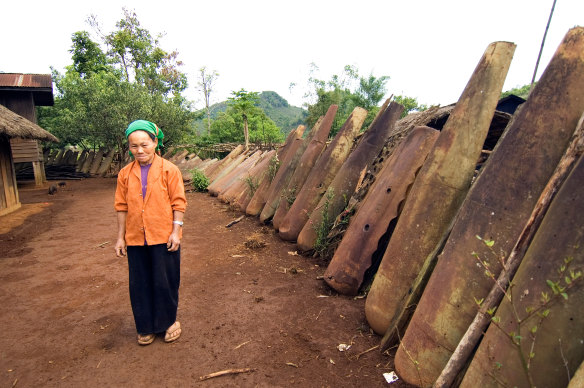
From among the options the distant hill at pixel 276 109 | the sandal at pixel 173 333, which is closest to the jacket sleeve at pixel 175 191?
the sandal at pixel 173 333

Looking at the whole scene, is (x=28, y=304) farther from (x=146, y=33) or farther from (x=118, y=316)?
(x=146, y=33)

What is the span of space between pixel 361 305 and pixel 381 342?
1.95 feet

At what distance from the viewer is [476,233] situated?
1.91 m

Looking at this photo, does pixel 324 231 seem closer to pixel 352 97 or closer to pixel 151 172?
pixel 151 172

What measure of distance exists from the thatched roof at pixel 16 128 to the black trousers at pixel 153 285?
7728 millimetres

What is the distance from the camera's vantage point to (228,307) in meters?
3.12

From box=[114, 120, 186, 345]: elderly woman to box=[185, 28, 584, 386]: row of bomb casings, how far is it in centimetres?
159

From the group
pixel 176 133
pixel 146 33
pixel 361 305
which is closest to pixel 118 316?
pixel 361 305

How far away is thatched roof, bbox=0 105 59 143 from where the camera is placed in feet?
25.3

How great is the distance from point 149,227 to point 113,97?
12.2 meters

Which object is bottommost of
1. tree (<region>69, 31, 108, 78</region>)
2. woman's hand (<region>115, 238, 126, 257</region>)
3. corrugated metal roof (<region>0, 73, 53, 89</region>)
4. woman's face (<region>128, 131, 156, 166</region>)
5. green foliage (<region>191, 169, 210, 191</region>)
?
green foliage (<region>191, 169, 210, 191</region>)

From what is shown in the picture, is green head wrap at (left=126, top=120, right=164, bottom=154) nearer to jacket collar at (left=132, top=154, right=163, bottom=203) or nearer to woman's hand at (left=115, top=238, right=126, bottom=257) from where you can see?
jacket collar at (left=132, top=154, right=163, bottom=203)

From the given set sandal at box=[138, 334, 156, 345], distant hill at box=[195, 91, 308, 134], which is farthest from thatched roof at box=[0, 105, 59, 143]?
distant hill at box=[195, 91, 308, 134]

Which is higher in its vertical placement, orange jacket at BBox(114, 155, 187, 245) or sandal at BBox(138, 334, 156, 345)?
orange jacket at BBox(114, 155, 187, 245)
